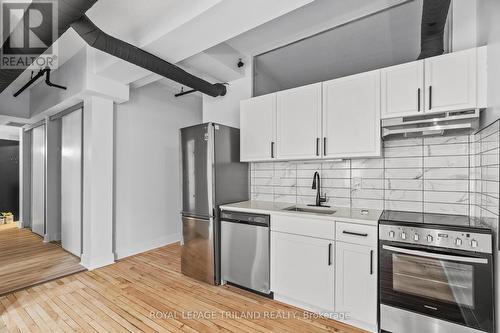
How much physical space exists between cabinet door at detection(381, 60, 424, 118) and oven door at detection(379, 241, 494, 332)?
1132 millimetres

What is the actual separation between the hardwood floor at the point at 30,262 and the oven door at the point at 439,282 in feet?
12.4

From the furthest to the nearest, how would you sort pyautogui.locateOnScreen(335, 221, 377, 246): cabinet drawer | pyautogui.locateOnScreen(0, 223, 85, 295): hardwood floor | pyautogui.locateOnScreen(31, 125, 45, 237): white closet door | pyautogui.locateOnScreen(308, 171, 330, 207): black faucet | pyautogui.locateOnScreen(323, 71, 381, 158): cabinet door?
pyautogui.locateOnScreen(31, 125, 45, 237): white closet door, pyautogui.locateOnScreen(0, 223, 85, 295): hardwood floor, pyautogui.locateOnScreen(308, 171, 330, 207): black faucet, pyautogui.locateOnScreen(323, 71, 381, 158): cabinet door, pyautogui.locateOnScreen(335, 221, 377, 246): cabinet drawer

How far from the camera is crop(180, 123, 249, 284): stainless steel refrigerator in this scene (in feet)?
9.65

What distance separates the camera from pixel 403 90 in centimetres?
213

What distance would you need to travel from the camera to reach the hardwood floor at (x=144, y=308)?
7.14 feet

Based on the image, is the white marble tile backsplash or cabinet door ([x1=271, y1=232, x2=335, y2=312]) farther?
cabinet door ([x1=271, y1=232, x2=335, y2=312])

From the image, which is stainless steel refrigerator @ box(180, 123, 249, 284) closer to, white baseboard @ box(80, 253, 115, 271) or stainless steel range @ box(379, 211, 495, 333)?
white baseboard @ box(80, 253, 115, 271)

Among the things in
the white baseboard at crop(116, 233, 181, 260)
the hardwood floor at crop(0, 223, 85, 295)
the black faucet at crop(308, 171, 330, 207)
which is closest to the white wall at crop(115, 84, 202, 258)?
the white baseboard at crop(116, 233, 181, 260)

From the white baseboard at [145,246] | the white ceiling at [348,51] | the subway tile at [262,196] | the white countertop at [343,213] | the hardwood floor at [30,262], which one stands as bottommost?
the hardwood floor at [30,262]

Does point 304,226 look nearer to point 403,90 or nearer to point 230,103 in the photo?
point 403,90

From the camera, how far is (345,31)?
9.19ft

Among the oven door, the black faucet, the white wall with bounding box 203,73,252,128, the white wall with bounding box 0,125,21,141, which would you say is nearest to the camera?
the oven door

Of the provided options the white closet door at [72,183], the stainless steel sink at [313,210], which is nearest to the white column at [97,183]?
the white closet door at [72,183]

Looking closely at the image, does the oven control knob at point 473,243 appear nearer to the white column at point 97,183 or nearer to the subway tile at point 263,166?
the subway tile at point 263,166
